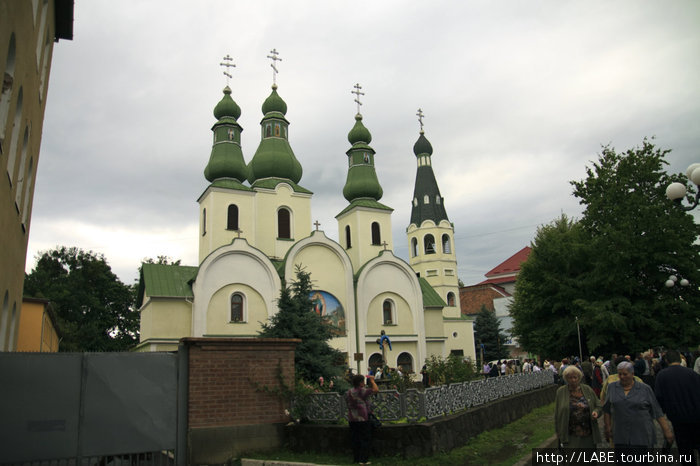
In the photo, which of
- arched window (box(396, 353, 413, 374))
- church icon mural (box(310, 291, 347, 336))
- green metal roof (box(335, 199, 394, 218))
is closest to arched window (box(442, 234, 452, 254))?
green metal roof (box(335, 199, 394, 218))

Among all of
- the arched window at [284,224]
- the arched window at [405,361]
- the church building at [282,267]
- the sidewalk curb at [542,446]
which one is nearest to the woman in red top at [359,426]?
the sidewalk curb at [542,446]

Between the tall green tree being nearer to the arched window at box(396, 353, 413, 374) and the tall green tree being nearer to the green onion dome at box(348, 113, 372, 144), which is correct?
the arched window at box(396, 353, 413, 374)

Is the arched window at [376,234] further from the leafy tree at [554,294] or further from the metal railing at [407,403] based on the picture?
the metal railing at [407,403]

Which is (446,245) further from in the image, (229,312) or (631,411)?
(631,411)

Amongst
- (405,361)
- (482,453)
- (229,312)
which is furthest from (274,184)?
(482,453)

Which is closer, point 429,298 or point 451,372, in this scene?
point 451,372

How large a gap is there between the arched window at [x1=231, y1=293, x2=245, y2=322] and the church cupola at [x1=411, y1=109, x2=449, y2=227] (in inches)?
775

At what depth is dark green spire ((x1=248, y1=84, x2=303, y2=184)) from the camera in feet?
113

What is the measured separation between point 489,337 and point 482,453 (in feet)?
140

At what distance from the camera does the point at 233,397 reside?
348 inches

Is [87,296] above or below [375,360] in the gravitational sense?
above

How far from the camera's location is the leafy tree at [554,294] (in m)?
26.9

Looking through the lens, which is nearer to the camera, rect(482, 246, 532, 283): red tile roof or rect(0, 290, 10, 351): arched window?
rect(0, 290, 10, 351): arched window

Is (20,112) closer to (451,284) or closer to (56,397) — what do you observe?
(56,397)
